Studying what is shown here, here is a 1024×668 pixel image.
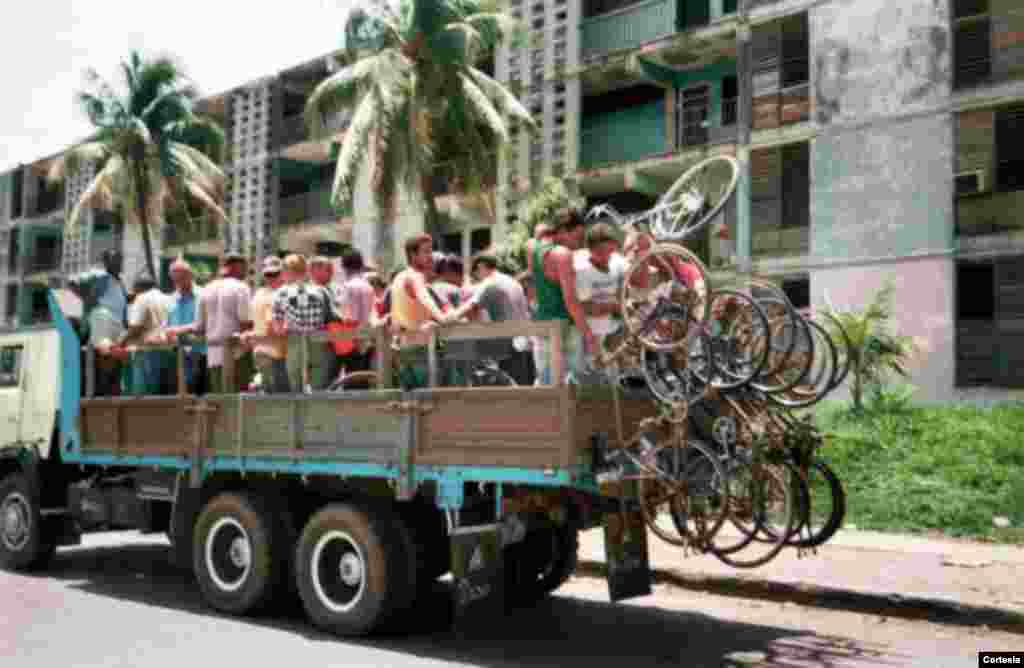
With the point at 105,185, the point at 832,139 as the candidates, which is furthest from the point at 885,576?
the point at 105,185

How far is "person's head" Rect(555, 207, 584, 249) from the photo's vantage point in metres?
6.46

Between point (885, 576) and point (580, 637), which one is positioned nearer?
point (580, 637)

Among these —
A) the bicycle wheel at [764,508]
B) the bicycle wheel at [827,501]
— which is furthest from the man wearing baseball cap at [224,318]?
the bicycle wheel at [827,501]

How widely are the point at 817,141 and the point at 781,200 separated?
1.33m

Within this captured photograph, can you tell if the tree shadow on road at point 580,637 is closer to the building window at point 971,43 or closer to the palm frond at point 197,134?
the building window at point 971,43

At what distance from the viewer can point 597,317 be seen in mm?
6246

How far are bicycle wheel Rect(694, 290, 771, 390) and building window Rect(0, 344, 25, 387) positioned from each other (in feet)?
21.5

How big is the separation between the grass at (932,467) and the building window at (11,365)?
8748mm

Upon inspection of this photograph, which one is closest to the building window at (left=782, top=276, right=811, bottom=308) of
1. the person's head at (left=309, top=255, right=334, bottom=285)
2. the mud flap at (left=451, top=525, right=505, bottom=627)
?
the person's head at (left=309, top=255, right=334, bottom=285)

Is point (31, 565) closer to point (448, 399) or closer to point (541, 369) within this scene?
point (448, 399)

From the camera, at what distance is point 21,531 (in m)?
9.42

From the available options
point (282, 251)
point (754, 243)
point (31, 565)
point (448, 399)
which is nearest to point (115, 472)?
point (31, 565)

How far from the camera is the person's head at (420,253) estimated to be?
7.48 meters

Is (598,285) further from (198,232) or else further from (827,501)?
(198,232)
